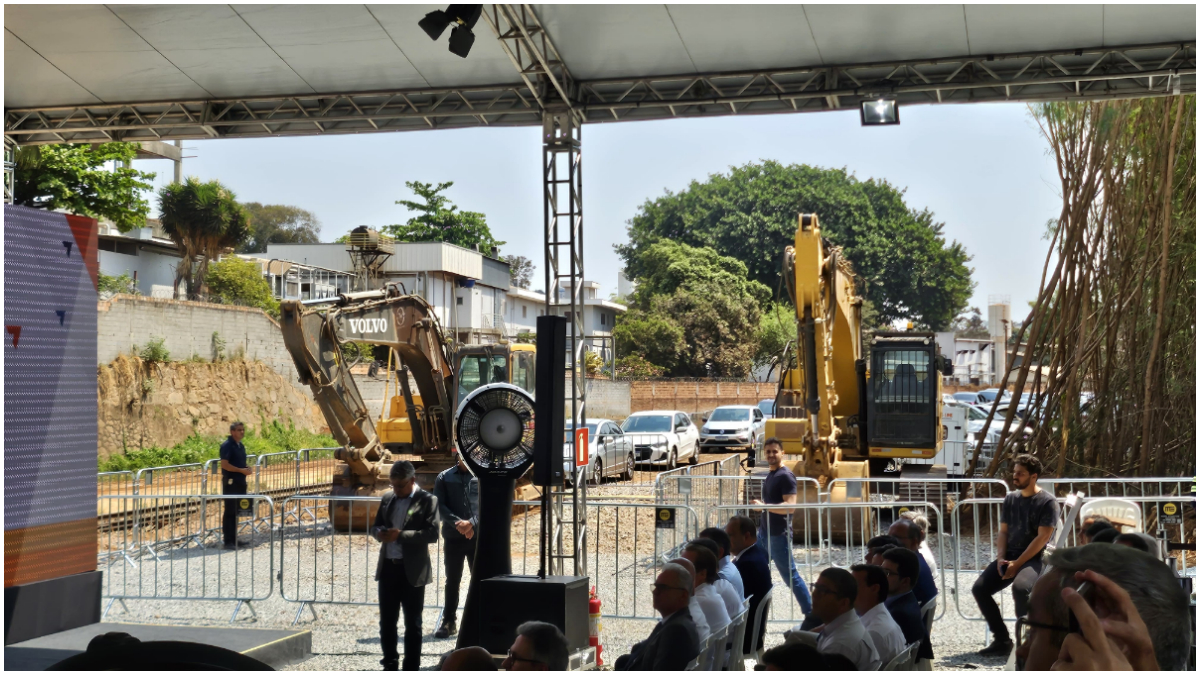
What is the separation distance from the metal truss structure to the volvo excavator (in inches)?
153

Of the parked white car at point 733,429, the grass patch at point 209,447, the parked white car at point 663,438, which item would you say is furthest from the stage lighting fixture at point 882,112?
the parked white car at point 733,429

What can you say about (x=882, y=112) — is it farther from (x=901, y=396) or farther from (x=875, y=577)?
(x=901, y=396)

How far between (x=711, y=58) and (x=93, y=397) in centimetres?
488

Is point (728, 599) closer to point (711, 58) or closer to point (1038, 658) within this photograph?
point (1038, 658)

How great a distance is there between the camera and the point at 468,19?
6742 mm

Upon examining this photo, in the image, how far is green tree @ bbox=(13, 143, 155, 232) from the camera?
65.4ft

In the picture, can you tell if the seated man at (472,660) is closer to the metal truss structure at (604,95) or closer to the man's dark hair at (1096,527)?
the man's dark hair at (1096,527)

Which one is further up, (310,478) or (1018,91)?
(1018,91)

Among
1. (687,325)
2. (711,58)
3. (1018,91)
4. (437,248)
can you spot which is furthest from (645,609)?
(687,325)

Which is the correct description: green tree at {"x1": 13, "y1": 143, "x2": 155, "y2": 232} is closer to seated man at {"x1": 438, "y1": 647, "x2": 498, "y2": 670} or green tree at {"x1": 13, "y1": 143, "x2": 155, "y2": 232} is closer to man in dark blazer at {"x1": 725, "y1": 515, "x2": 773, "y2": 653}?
man in dark blazer at {"x1": 725, "y1": 515, "x2": 773, "y2": 653}

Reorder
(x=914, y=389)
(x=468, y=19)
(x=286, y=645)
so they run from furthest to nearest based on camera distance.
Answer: (x=914, y=389)
(x=286, y=645)
(x=468, y=19)

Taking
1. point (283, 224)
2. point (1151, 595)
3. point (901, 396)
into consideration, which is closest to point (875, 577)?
point (1151, 595)

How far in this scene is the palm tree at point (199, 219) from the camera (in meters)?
31.6

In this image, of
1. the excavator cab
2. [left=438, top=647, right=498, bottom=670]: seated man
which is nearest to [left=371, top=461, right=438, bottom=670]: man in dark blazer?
[left=438, top=647, right=498, bottom=670]: seated man
